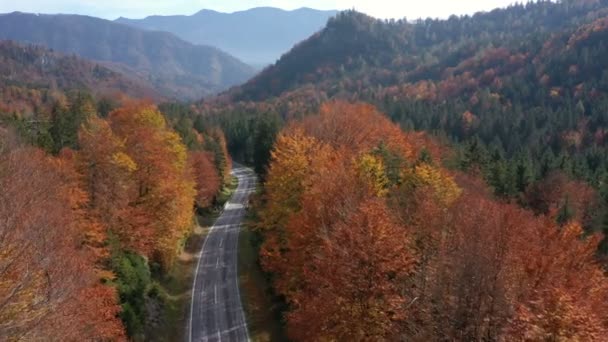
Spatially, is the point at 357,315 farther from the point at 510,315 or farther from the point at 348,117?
the point at 348,117

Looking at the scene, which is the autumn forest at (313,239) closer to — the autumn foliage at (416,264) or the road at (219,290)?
the autumn foliage at (416,264)

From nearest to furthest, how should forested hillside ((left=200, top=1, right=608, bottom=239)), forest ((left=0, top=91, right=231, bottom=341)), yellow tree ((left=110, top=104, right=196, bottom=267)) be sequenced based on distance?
forest ((left=0, top=91, right=231, bottom=341)) → yellow tree ((left=110, top=104, right=196, bottom=267)) → forested hillside ((left=200, top=1, right=608, bottom=239))

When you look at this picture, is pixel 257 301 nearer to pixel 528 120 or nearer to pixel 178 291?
pixel 178 291

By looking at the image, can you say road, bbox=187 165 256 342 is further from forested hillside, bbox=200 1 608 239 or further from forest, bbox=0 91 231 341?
forested hillside, bbox=200 1 608 239

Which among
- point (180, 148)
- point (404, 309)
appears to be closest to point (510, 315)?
point (404, 309)

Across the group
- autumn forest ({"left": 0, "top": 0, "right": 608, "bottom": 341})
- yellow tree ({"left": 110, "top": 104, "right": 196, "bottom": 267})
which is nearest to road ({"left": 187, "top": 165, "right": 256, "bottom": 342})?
autumn forest ({"left": 0, "top": 0, "right": 608, "bottom": 341})

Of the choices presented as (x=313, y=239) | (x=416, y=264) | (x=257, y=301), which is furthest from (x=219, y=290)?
(x=416, y=264)
